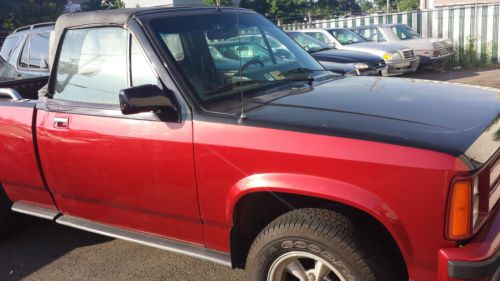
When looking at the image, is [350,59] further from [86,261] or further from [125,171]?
[125,171]

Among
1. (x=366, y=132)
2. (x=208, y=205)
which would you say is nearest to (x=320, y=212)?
(x=366, y=132)

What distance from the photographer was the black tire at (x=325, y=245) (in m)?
2.40

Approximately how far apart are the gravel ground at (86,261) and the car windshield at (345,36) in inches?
451

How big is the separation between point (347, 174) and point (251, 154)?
0.52 meters

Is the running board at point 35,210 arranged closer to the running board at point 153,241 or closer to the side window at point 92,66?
the running board at point 153,241

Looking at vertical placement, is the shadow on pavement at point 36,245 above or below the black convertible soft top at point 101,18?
below

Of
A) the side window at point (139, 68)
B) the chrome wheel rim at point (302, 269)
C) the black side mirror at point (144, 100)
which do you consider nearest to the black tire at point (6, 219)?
the side window at point (139, 68)

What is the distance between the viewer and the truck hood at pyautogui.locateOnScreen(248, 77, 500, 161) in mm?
2361

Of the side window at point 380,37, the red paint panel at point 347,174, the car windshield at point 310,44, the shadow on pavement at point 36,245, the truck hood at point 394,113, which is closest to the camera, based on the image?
the red paint panel at point 347,174

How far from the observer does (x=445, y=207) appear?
218 cm

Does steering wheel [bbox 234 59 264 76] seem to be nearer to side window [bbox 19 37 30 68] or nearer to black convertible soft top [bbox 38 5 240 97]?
black convertible soft top [bbox 38 5 240 97]

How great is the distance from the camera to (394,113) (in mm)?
2666

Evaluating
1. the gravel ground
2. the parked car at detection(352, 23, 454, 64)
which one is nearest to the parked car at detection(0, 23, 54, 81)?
the gravel ground

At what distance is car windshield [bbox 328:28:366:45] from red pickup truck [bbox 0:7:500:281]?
1103 cm
